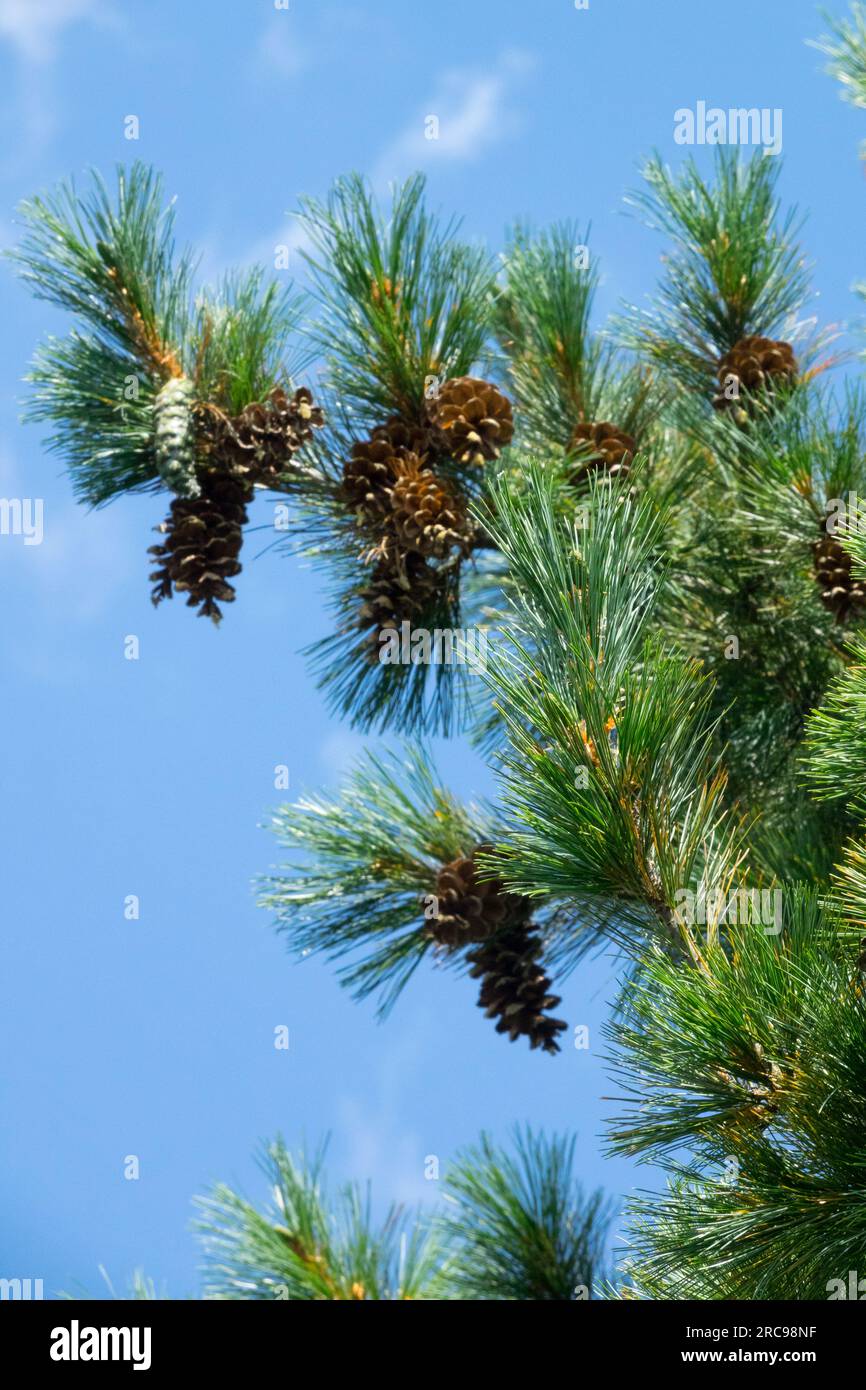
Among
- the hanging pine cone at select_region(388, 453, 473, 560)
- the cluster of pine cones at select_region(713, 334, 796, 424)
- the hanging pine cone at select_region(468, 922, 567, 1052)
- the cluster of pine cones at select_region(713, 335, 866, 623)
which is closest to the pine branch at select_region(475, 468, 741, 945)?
the hanging pine cone at select_region(388, 453, 473, 560)

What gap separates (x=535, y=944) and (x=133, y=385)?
1.15 metres

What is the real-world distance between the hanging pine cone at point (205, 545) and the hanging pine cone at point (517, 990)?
72 centimetres

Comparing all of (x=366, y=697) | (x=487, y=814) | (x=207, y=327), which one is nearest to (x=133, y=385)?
(x=207, y=327)

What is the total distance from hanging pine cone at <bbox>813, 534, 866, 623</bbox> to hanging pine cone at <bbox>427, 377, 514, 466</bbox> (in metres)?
0.52

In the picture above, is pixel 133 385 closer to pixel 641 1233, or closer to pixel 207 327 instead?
pixel 207 327

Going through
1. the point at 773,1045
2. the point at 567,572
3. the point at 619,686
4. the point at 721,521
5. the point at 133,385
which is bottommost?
the point at 773,1045

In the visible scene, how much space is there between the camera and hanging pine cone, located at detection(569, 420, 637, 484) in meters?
2.68

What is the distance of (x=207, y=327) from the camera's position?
2789mm

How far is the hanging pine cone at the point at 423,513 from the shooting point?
2543mm

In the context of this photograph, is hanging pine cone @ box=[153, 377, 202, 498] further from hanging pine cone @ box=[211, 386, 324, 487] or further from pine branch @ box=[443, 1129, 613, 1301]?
pine branch @ box=[443, 1129, 613, 1301]

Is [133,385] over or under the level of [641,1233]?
over

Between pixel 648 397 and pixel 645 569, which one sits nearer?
pixel 645 569

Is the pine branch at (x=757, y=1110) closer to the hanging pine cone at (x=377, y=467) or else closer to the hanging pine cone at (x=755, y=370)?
the hanging pine cone at (x=377, y=467)

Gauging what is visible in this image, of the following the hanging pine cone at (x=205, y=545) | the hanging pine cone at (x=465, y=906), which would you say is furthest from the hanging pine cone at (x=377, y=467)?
the hanging pine cone at (x=465, y=906)
